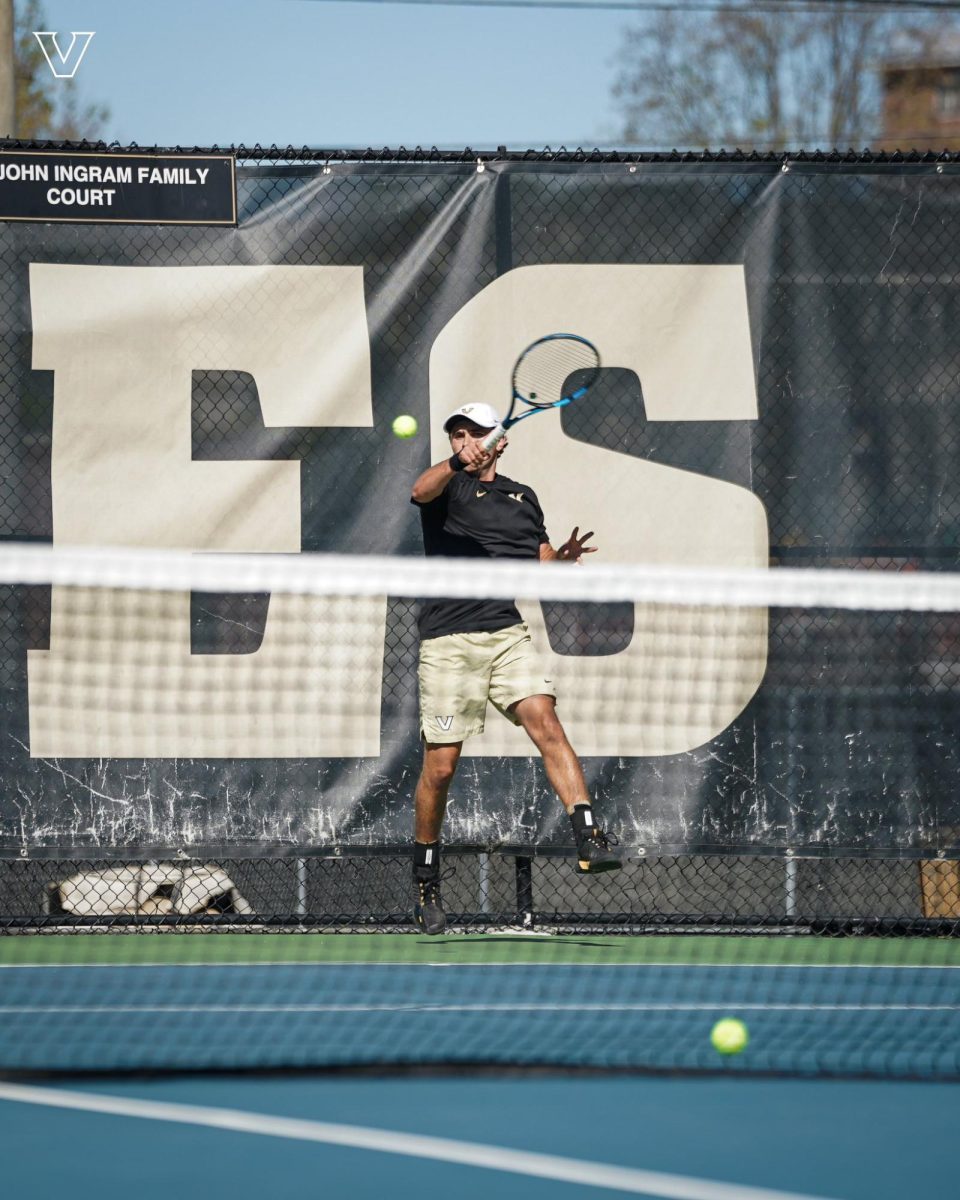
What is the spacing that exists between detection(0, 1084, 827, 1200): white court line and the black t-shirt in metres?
2.22

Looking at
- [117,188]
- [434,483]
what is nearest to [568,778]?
[434,483]

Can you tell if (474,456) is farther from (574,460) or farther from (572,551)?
(574,460)

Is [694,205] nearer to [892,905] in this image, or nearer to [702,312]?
[702,312]

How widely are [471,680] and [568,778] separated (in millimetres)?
481

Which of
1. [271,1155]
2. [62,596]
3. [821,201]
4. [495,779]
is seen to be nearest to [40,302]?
[62,596]

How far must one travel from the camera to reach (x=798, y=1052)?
4.01m

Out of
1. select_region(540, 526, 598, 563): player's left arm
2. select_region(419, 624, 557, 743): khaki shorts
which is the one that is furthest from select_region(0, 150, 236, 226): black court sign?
select_region(419, 624, 557, 743): khaki shorts

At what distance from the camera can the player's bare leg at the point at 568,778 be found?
5.11 metres

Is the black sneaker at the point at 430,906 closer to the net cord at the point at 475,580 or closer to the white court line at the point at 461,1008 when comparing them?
the white court line at the point at 461,1008

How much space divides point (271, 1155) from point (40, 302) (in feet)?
12.1

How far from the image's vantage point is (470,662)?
5301mm

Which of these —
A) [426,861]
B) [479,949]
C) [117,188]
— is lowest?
[479,949]

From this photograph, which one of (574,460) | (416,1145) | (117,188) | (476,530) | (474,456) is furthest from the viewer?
(574,460)

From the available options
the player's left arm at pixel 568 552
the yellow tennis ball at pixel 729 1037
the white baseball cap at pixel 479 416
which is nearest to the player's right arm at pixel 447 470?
the white baseball cap at pixel 479 416
